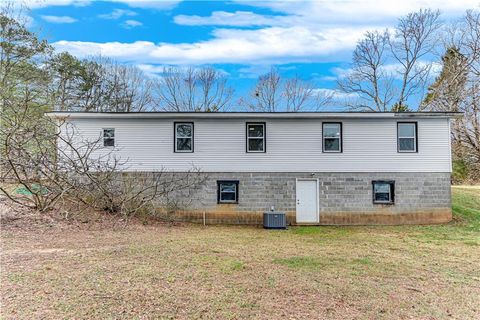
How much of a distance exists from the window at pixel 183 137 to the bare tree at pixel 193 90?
1563 centimetres

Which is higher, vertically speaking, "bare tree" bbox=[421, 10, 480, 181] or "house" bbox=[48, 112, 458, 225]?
"bare tree" bbox=[421, 10, 480, 181]

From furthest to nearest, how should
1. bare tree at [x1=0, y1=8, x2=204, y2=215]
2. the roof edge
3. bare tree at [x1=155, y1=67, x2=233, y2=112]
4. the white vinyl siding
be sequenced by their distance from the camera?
bare tree at [x1=155, y1=67, x2=233, y2=112]
the white vinyl siding
the roof edge
bare tree at [x1=0, y1=8, x2=204, y2=215]

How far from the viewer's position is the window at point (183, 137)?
1364 centimetres

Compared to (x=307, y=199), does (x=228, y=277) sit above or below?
below

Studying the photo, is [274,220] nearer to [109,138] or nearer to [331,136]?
[331,136]

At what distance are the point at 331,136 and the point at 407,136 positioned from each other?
3128 millimetres

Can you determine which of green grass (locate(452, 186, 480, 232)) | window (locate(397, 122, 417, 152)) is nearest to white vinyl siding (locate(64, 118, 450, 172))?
window (locate(397, 122, 417, 152))

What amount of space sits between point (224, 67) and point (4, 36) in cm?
1599

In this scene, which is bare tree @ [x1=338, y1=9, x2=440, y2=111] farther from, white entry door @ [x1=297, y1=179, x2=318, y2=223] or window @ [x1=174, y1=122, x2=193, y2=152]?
window @ [x1=174, y1=122, x2=193, y2=152]

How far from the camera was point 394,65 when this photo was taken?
98.6 feet

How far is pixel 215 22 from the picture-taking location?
532 inches

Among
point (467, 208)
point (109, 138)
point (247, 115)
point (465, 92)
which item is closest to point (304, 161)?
point (247, 115)

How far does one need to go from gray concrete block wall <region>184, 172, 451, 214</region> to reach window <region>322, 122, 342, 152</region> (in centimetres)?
108

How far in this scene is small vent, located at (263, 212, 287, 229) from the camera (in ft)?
41.7
